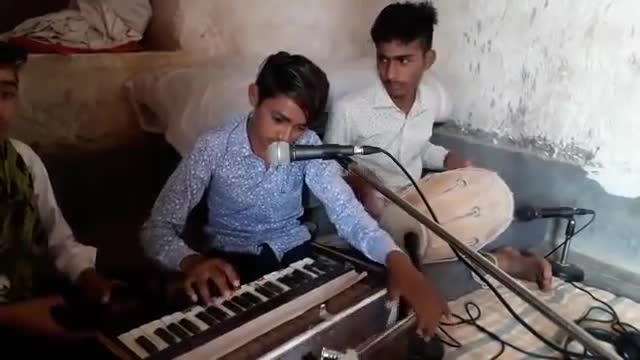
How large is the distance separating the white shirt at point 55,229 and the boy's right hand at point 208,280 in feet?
0.71

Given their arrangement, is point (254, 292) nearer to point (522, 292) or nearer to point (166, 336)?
point (166, 336)

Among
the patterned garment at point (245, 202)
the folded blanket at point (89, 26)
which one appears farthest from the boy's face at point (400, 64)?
the folded blanket at point (89, 26)

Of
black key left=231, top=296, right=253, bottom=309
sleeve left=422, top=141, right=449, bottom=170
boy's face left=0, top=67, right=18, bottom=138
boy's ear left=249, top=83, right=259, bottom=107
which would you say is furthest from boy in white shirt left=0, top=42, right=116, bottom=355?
sleeve left=422, top=141, right=449, bottom=170

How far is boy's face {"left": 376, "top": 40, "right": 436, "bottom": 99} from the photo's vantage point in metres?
1.80

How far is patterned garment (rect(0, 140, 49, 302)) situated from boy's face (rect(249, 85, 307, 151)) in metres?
0.46

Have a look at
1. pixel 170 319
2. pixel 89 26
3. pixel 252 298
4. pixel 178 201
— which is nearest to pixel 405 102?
pixel 178 201

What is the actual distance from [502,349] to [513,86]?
98 centimetres

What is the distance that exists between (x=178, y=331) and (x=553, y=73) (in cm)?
155

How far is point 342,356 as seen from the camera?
913mm

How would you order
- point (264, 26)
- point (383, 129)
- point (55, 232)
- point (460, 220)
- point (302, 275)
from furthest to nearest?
point (264, 26) → point (383, 129) → point (460, 220) → point (55, 232) → point (302, 275)

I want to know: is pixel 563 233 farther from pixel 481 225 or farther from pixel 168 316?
pixel 168 316

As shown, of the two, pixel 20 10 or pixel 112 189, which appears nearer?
pixel 112 189

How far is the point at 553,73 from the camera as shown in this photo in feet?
6.66

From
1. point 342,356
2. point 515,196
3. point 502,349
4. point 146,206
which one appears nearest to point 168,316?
point 342,356
